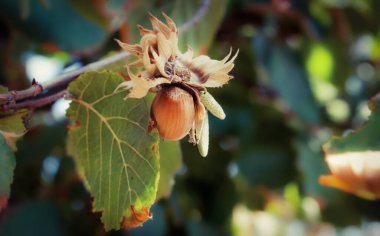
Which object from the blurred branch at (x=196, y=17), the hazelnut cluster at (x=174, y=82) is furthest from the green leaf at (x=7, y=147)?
the blurred branch at (x=196, y=17)

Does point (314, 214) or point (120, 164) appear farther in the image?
point (314, 214)

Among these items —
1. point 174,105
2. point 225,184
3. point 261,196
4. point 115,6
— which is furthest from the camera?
point 261,196

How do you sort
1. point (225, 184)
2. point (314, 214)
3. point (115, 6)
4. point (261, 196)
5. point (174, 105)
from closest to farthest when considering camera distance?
point (174, 105), point (115, 6), point (225, 184), point (261, 196), point (314, 214)

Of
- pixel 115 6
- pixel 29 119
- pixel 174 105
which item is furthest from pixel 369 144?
pixel 115 6

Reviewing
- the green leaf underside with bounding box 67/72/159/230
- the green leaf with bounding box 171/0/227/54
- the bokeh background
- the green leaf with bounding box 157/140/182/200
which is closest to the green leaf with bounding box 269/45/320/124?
the bokeh background

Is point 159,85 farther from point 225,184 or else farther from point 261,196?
point 261,196

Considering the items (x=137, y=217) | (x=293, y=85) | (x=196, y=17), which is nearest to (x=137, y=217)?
(x=137, y=217)
